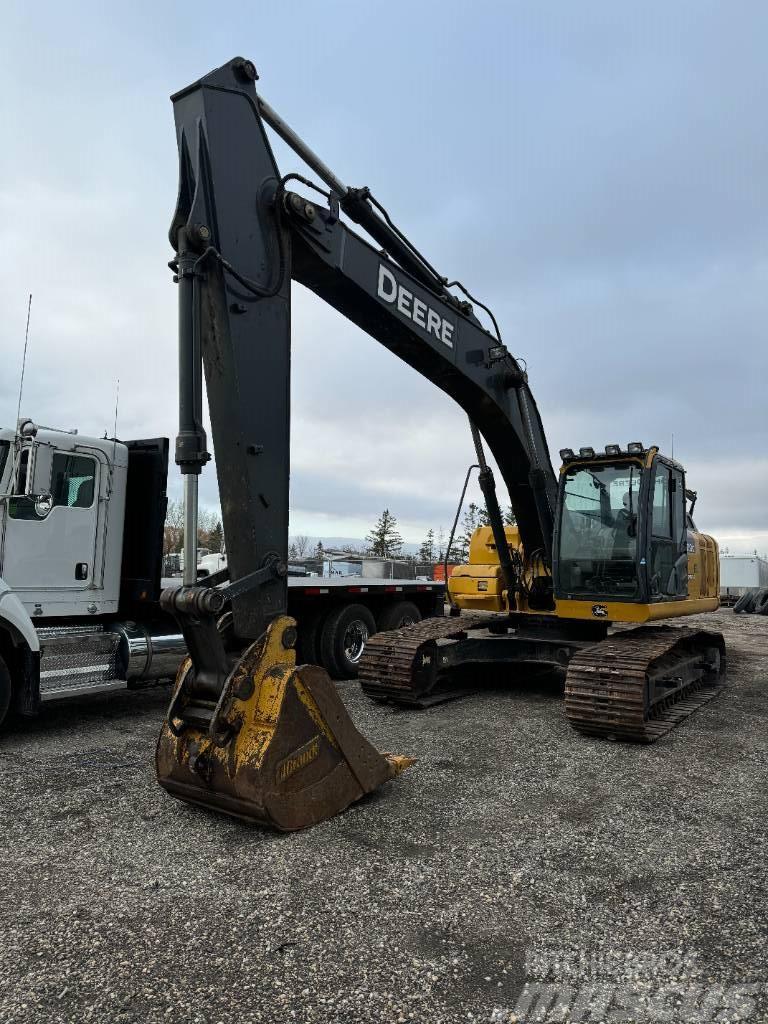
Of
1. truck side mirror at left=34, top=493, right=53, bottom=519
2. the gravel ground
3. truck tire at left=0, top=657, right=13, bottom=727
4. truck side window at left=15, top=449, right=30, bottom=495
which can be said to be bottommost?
the gravel ground

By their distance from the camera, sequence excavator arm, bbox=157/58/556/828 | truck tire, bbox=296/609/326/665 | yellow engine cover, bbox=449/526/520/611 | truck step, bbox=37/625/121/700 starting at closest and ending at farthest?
1. excavator arm, bbox=157/58/556/828
2. truck step, bbox=37/625/121/700
3. yellow engine cover, bbox=449/526/520/611
4. truck tire, bbox=296/609/326/665

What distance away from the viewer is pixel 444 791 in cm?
492

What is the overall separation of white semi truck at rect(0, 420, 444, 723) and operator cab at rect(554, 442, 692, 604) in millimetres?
4419

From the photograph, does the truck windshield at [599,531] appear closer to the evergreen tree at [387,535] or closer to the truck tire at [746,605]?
the truck tire at [746,605]

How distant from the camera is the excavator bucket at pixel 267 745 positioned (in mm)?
3908

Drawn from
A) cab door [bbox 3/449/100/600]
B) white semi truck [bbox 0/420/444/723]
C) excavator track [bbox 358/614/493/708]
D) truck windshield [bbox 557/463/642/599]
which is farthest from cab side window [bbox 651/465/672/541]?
cab door [bbox 3/449/100/600]

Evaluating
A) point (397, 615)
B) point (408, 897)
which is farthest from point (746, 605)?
point (408, 897)

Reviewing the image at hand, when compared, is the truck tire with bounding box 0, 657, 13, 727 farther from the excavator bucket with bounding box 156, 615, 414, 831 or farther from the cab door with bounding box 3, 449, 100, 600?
the excavator bucket with bounding box 156, 615, 414, 831

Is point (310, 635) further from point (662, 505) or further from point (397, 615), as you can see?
point (662, 505)

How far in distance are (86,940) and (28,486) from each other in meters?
4.36

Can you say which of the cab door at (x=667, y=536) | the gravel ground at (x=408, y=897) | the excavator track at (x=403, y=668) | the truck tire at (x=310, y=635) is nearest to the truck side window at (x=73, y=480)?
the gravel ground at (x=408, y=897)

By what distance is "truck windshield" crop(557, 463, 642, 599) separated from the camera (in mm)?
7621

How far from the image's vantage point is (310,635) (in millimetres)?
9602

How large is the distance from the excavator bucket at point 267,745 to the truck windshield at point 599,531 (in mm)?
4151
